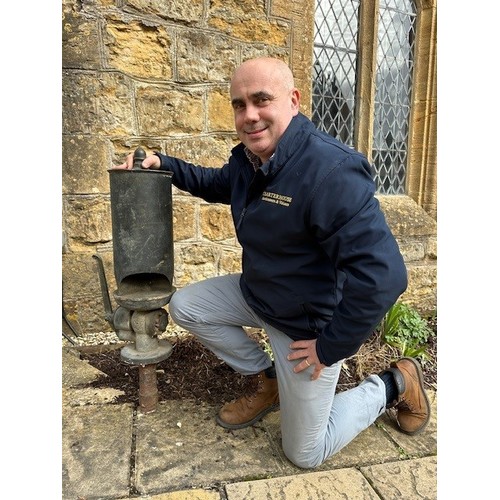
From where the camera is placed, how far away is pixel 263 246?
196 cm

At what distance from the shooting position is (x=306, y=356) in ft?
6.32

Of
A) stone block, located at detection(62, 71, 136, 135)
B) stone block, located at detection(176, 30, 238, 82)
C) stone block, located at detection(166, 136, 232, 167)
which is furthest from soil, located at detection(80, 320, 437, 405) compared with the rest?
stone block, located at detection(176, 30, 238, 82)

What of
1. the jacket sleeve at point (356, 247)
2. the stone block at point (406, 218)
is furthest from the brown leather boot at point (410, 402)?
the stone block at point (406, 218)

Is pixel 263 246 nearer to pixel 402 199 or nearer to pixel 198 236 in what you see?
pixel 198 236

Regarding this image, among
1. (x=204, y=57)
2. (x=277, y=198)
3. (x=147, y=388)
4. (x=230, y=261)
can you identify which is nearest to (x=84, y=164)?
(x=204, y=57)

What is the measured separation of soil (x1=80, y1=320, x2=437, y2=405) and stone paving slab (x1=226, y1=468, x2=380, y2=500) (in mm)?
723

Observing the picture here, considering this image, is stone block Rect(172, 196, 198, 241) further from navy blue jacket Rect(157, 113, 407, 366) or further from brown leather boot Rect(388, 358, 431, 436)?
brown leather boot Rect(388, 358, 431, 436)

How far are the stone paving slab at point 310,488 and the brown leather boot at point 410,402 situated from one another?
0.51m

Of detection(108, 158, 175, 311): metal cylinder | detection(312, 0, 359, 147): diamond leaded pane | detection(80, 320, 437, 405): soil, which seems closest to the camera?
detection(108, 158, 175, 311): metal cylinder

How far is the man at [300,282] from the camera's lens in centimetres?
168

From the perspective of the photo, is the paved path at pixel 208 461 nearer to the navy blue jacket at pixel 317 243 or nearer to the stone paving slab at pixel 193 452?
the stone paving slab at pixel 193 452

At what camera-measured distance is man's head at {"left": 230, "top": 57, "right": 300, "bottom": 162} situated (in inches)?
74.4

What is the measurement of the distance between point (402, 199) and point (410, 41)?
1604mm

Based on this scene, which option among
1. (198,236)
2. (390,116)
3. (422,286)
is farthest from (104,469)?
(390,116)
